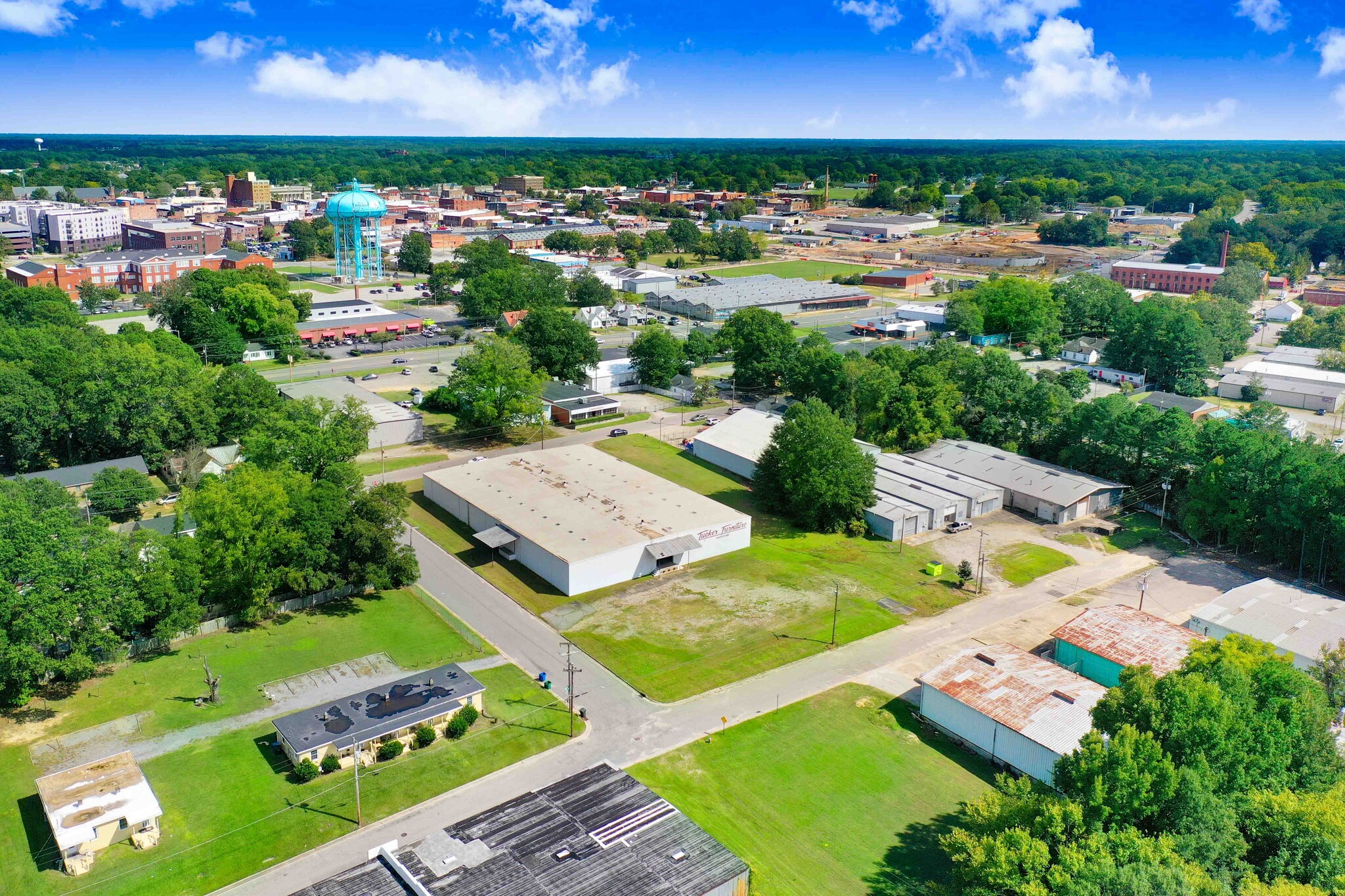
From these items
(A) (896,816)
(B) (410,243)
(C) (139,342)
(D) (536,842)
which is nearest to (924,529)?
(A) (896,816)

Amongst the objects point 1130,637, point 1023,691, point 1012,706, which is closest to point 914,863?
point 1012,706

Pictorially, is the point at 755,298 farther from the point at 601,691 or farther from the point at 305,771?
the point at 305,771

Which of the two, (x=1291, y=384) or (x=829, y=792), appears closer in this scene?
(x=829, y=792)

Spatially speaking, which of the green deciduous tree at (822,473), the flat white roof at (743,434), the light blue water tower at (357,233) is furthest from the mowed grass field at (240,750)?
the light blue water tower at (357,233)

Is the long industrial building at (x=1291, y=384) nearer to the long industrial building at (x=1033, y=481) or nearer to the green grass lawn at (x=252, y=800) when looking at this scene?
the long industrial building at (x=1033, y=481)

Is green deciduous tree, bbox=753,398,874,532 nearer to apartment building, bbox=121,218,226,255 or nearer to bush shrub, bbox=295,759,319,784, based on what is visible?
bush shrub, bbox=295,759,319,784
